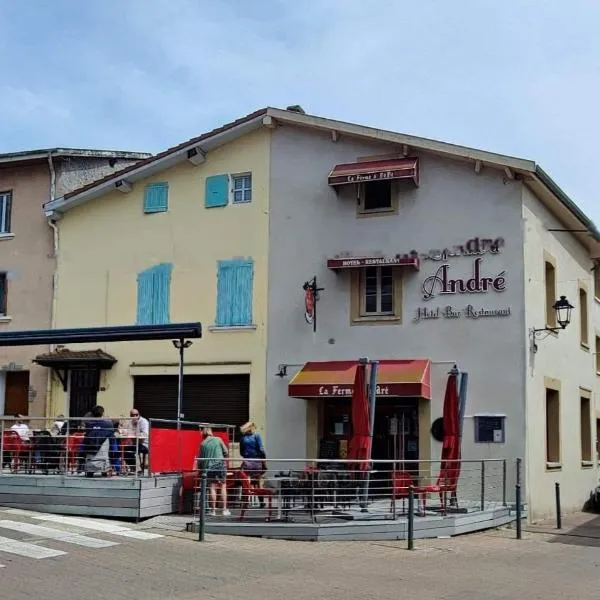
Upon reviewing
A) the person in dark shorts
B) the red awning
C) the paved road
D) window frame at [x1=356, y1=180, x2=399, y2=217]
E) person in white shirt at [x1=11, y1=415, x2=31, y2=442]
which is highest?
the red awning

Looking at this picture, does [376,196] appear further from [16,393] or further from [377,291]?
[16,393]

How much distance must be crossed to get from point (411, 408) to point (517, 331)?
2749mm

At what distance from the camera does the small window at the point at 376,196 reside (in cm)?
2036

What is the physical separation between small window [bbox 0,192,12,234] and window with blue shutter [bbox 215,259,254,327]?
6.65 meters

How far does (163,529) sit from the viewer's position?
Answer: 14.4m

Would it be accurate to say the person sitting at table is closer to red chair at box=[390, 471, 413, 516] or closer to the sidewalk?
Answer: red chair at box=[390, 471, 413, 516]

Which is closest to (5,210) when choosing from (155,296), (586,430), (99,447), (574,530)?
(155,296)

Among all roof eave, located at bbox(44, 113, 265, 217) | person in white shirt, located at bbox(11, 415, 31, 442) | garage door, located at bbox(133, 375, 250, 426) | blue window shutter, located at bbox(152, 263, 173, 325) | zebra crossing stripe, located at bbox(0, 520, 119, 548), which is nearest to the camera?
zebra crossing stripe, located at bbox(0, 520, 119, 548)

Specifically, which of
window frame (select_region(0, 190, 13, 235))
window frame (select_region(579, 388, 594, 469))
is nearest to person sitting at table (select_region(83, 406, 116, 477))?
window frame (select_region(0, 190, 13, 235))

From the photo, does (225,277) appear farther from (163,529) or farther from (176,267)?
(163,529)

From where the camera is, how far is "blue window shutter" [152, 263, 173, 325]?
22.0 meters

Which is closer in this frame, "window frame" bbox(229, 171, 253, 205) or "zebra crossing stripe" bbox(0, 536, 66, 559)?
"zebra crossing stripe" bbox(0, 536, 66, 559)

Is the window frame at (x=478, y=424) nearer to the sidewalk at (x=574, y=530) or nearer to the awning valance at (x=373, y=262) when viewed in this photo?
the sidewalk at (x=574, y=530)

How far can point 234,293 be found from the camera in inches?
838
